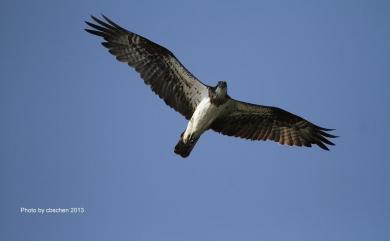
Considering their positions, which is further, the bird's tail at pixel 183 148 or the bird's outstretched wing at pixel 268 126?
the bird's outstretched wing at pixel 268 126

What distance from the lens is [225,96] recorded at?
12.0 metres

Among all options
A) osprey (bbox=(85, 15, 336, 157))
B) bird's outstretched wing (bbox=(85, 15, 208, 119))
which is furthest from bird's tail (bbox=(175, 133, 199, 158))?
bird's outstretched wing (bbox=(85, 15, 208, 119))

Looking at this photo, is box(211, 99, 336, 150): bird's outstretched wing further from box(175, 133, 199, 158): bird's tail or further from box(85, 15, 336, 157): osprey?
box(175, 133, 199, 158): bird's tail

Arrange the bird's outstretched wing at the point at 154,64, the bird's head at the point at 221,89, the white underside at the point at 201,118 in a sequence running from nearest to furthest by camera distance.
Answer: the bird's head at the point at 221,89, the white underside at the point at 201,118, the bird's outstretched wing at the point at 154,64

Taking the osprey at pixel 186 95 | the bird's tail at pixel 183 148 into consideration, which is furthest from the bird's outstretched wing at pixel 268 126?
the bird's tail at pixel 183 148

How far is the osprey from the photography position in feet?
39.4

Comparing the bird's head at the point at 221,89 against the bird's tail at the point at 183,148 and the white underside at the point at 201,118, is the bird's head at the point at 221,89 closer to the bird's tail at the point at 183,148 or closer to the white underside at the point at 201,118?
the white underside at the point at 201,118

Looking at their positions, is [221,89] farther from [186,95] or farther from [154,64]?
[154,64]

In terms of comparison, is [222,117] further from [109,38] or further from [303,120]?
[109,38]

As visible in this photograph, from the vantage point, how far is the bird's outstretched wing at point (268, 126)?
12727mm

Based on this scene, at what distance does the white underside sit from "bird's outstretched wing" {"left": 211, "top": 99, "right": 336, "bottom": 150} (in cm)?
46

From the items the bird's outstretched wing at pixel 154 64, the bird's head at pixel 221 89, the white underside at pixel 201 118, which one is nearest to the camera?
the bird's head at pixel 221 89

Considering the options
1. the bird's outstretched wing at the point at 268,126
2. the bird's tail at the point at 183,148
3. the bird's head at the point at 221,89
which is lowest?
the bird's tail at the point at 183,148

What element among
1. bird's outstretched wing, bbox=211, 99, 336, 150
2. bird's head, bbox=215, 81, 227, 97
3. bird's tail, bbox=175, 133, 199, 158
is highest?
bird's head, bbox=215, 81, 227, 97
